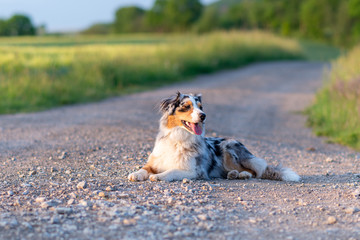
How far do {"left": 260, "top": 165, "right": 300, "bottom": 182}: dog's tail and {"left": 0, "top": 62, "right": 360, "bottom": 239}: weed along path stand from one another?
13cm

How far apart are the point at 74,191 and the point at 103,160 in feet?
6.02

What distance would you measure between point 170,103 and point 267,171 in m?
1.74

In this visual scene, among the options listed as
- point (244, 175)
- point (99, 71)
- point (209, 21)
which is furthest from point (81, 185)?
point (209, 21)

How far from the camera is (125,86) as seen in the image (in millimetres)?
17641

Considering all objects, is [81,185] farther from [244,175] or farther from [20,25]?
[20,25]

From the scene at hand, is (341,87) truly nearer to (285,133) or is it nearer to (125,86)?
(285,133)

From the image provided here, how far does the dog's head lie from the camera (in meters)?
5.98

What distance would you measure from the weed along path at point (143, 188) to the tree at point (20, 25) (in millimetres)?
17211

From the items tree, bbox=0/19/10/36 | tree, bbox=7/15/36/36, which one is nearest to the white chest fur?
tree, bbox=7/15/36/36

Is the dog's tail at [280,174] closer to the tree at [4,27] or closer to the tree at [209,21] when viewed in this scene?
the tree at [4,27]

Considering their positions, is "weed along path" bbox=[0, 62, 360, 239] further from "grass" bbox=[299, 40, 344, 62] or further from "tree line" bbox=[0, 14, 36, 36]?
"grass" bbox=[299, 40, 344, 62]

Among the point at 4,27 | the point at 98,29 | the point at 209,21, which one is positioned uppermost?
the point at 209,21

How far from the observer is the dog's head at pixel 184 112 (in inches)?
235

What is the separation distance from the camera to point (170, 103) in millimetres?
6203
